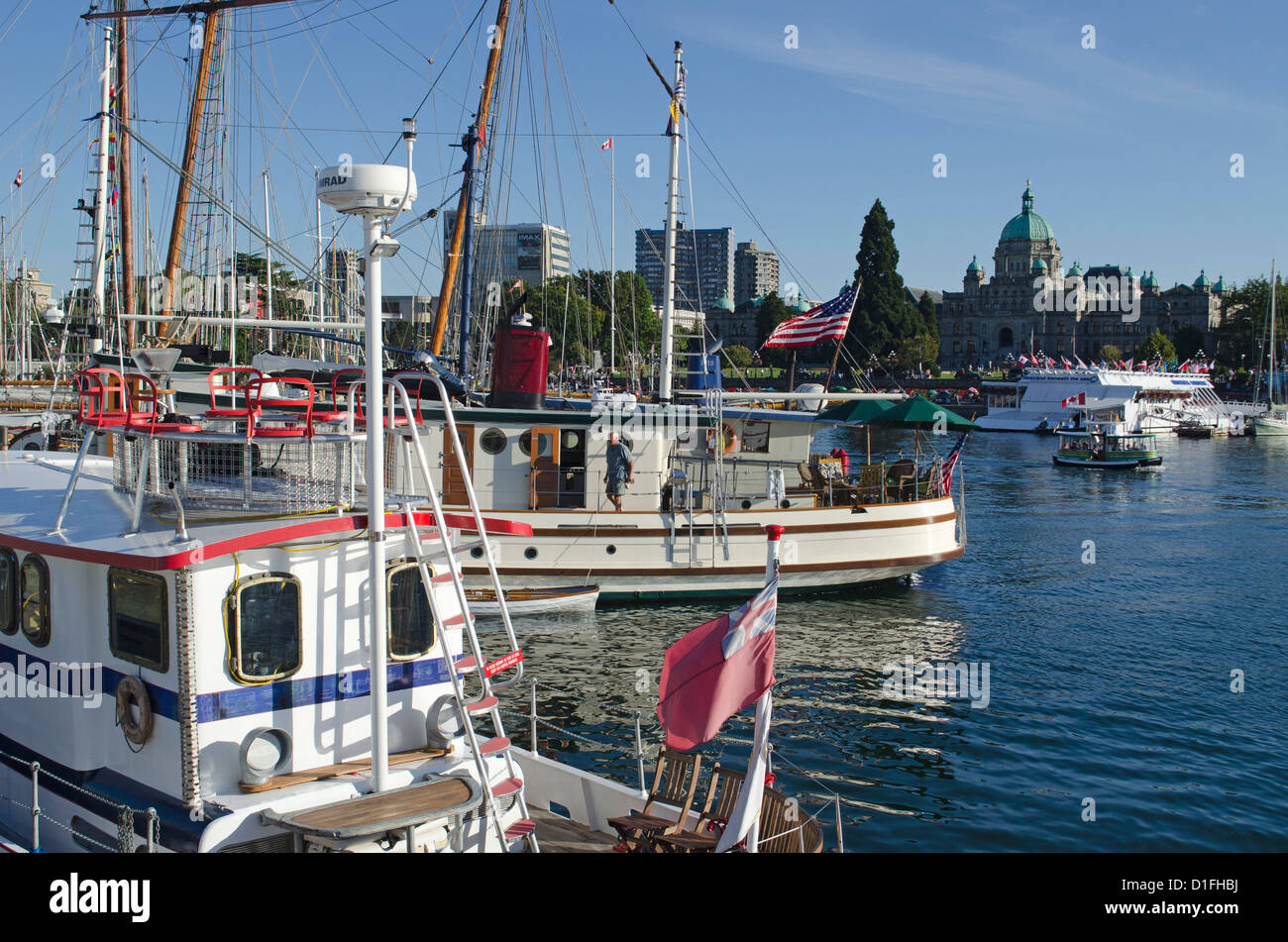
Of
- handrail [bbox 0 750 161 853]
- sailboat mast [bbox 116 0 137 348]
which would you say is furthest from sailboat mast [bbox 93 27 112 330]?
handrail [bbox 0 750 161 853]

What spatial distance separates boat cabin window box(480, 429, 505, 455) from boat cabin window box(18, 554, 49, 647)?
49.2 ft

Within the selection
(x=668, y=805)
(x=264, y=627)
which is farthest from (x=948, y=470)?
(x=264, y=627)

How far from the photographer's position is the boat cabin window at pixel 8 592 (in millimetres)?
10258

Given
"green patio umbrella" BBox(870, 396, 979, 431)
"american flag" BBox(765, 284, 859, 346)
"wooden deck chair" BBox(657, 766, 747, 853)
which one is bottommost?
"wooden deck chair" BBox(657, 766, 747, 853)

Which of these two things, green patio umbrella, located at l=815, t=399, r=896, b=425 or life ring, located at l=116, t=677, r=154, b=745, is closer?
life ring, located at l=116, t=677, r=154, b=745

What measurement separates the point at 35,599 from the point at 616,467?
16.1 meters

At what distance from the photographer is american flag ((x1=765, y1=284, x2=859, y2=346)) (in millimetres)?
29094

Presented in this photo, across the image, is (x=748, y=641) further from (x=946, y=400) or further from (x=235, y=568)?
(x=946, y=400)

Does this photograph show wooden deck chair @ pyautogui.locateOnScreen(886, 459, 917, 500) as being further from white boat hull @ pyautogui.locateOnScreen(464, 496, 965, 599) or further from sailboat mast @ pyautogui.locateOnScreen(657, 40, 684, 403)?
sailboat mast @ pyautogui.locateOnScreen(657, 40, 684, 403)

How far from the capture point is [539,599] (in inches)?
945

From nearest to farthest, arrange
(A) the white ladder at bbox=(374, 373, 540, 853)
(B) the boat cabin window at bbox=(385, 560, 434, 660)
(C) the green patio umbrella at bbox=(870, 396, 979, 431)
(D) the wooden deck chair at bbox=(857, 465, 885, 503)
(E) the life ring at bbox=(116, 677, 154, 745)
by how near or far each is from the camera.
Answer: (A) the white ladder at bbox=(374, 373, 540, 853)
(E) the life ring at bbox=(116, 677, 154, 745)
(B) the boat cabin window at bbox=(385, 560, 434, 660)
(C) the green patio umbrella at bbox=(870, 396, 979, 431)
(D) the wooden deck chair at bbox=(857, 465, 885, 503)

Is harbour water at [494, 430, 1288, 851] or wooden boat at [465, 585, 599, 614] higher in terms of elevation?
wooden boat at [465, 585, 599, 614]

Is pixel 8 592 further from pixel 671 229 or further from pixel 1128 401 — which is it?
pixel 1128 401

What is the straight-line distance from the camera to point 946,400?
141m
